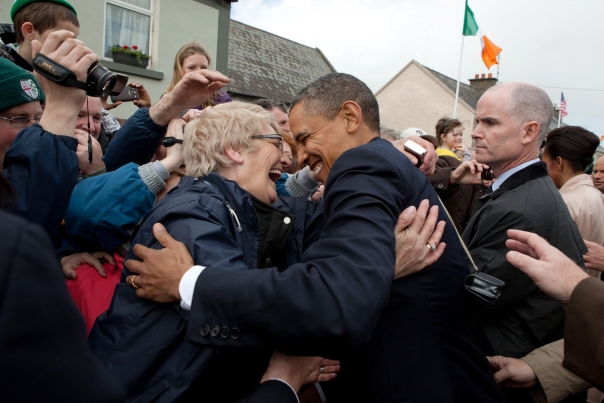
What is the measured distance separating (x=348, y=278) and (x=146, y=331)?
89 cm

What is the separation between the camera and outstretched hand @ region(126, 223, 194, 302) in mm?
1621

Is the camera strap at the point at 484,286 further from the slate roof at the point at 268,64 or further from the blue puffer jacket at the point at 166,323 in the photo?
the slate roof at the point at 268,64

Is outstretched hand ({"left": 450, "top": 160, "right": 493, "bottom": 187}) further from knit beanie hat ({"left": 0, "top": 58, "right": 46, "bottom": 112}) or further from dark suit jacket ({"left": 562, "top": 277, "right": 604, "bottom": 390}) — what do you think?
knit beanie hat ({"left": 0, "top": 58, "right": 46, "bottom": 112})

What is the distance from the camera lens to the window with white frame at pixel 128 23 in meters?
8.90

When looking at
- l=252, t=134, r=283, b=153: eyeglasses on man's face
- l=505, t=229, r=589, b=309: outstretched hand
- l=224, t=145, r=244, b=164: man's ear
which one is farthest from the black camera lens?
l=505, t=229, r=589, b=309: outstretched hand

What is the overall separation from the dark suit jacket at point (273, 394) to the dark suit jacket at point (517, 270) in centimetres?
118

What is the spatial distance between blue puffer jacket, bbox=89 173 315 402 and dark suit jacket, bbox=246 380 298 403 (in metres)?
0.25

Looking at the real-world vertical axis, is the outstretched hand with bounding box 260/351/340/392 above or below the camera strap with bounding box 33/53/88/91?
below

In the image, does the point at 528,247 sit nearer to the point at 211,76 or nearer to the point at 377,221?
the point at 377,221

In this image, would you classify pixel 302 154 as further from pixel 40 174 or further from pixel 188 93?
pixel 40 174

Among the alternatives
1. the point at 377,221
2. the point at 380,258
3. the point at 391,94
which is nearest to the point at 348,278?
the point at 380,258

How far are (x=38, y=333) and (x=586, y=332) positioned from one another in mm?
1775

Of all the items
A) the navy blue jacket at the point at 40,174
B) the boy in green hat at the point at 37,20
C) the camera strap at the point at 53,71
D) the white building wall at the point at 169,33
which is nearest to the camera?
the navy blue jacket at the point at 40,174

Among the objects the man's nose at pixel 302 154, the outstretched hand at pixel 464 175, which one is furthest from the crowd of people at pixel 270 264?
the outstretched hand at pixel 464 175
